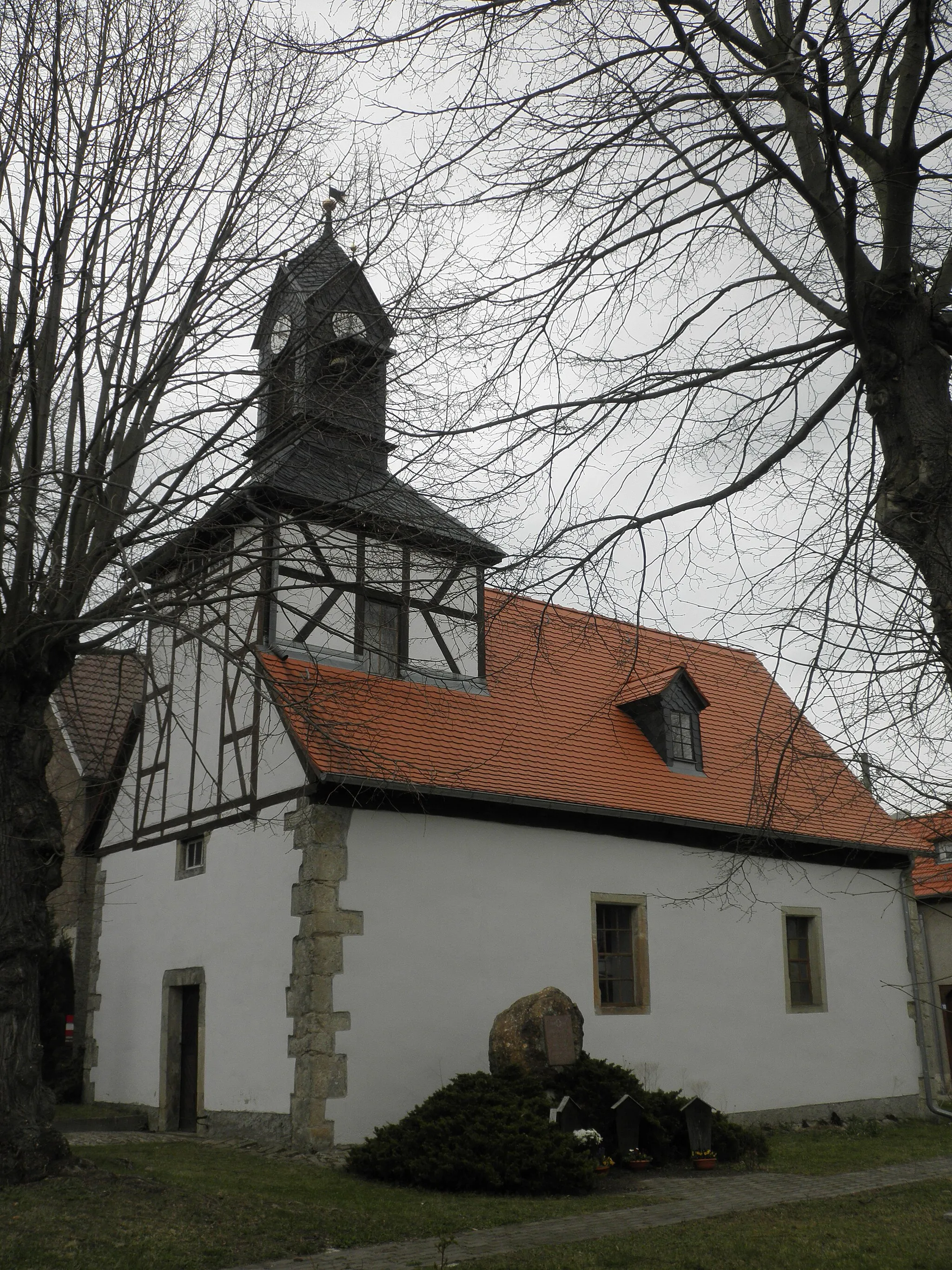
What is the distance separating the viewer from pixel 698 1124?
11.3 metres

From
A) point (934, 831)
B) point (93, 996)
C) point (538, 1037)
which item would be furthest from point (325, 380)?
point (93, 996)

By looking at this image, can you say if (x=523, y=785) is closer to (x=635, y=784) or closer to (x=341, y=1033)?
(x=635, y=784)

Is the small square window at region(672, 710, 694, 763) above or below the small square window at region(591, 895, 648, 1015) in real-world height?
above

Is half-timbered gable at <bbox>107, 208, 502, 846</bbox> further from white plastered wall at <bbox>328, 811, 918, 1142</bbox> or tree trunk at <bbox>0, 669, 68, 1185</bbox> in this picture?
white plastered wall at <bbox>328, 811, 918, 1142</bbox>

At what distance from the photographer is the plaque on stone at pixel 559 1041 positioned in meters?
11.1

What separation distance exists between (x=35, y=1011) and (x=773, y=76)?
26.6ft

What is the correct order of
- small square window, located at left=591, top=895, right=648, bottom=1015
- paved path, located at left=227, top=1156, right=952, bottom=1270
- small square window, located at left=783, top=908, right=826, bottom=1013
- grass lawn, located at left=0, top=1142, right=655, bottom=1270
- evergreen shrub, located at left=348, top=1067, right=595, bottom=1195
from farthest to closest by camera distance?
small square window, located at left=783, top=908, right=826, bottom=1013 → small square window, located at left=591, top=895, right=648, bottom=1015 → evergreen shrub, located at left=348, top=1067, right=595, bottom=1195 → paved path, located at left=227, top=1156, right=952, bottom=1270 → grass lawn, located at left=0, top=1142, right=655, bottom=1270

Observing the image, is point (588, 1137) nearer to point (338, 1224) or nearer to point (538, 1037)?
point (538, 1037)

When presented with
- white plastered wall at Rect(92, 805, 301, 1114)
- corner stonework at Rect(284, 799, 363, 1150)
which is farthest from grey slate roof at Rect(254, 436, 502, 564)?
white plastered wall at Rect(92, 805, 301, 1114)

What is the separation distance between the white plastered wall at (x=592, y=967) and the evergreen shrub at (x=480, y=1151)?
1.32 meters

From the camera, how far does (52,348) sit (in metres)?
8.80

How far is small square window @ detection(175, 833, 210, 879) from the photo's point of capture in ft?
46.2

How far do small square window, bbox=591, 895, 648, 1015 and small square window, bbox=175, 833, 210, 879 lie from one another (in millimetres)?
4893

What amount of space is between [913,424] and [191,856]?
11.2m
